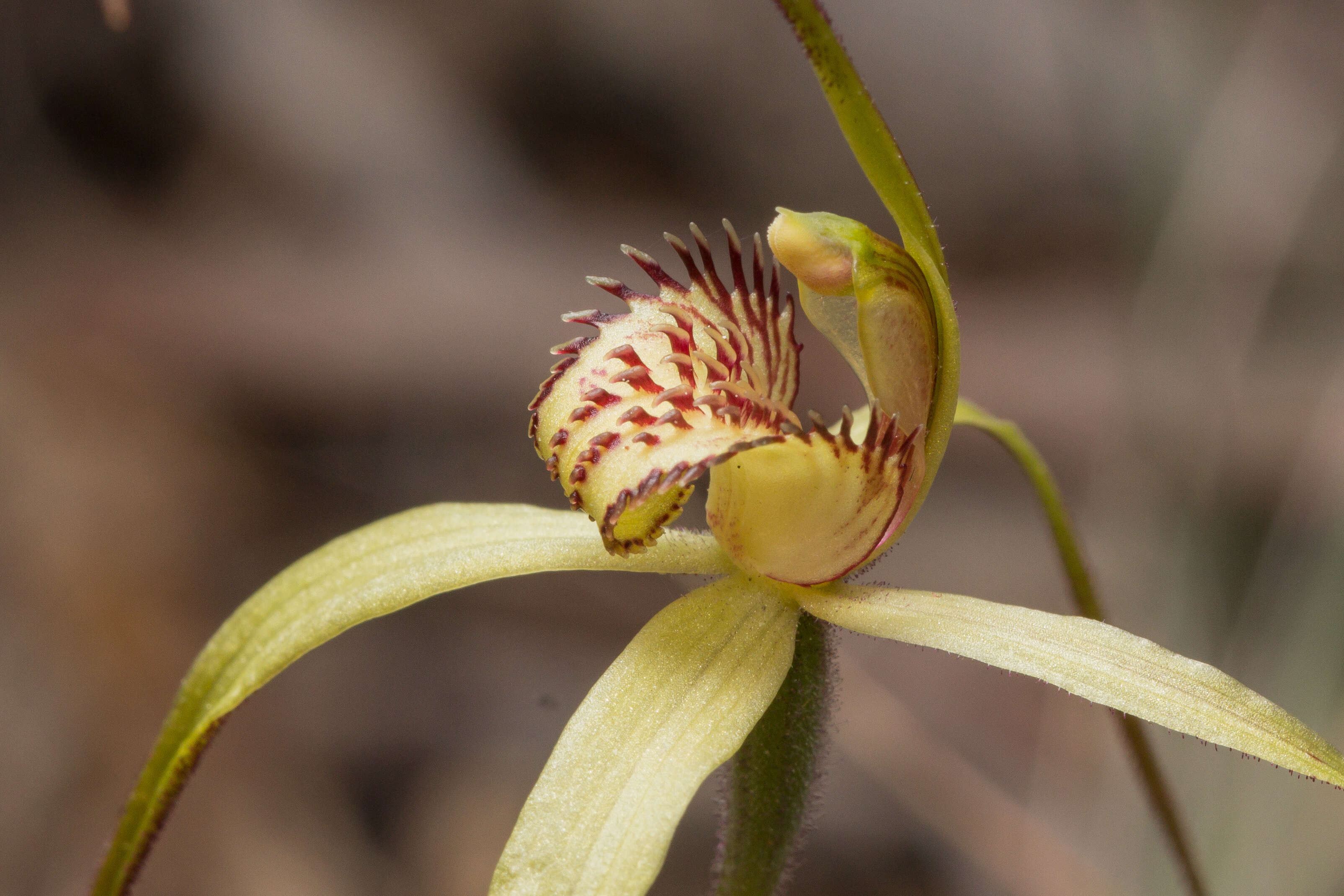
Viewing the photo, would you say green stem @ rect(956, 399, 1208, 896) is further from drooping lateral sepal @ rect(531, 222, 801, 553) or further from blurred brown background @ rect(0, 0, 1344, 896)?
blurred brown background @ rect(0, 0, 1344, 896)

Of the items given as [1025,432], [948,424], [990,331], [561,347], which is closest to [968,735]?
[1025,432]

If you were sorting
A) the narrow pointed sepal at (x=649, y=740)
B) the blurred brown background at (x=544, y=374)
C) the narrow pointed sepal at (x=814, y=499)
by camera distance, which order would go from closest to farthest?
the narrow pointed sepal at (x=649, y=740), the narrow pointed sepal at (x=814, y=499), the blurred brown background at (x=544, y=374)

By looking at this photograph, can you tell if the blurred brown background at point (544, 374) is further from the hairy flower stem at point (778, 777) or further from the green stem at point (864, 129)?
the green stem at point (864, 129)

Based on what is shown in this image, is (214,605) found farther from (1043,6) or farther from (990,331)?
(1043,6)

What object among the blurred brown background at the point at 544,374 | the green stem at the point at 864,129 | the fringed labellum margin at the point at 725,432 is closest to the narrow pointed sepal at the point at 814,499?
the fringed labellum margin at the point at 725,432

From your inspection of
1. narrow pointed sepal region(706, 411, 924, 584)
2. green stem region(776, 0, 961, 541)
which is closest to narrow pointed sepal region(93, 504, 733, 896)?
narrow pointed sepal region(706, 411, 924, 584)

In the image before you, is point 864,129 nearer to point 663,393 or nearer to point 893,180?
point 893,180

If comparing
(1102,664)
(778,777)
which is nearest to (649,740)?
(778,777)
